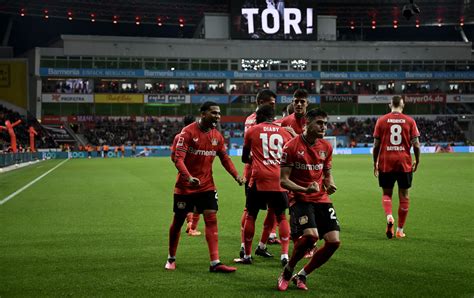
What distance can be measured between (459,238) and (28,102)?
212 feet

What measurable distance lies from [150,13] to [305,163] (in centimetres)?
6888

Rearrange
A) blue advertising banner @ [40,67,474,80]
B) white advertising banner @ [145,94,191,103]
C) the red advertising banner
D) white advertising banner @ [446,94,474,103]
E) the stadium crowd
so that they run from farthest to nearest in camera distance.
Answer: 1. white advertising banner @ [446,94,474,103]
2. the red advertising banner
3. white advertising banner @ [145,94,191,103]
4. blue advertising banner @ [40,67,474,80]
5. the stadium crowd

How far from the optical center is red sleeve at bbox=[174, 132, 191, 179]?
791 cm

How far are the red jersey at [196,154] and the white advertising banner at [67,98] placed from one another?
64192 mm

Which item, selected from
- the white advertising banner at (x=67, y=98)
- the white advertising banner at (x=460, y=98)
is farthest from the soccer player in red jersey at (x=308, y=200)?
the white advertising banner at (x=460, y=98)

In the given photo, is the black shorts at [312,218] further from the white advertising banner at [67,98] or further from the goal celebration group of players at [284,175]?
the white advertising banner at [67,98]

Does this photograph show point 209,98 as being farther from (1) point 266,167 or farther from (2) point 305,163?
(2) point 305,163

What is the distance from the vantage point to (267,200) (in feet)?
28.0

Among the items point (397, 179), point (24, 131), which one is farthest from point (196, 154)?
point (24, 131)

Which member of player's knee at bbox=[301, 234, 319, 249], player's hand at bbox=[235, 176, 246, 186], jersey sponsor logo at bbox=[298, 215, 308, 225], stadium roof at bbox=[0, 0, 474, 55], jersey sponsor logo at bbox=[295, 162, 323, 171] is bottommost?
player's knee at bbox=[301, 234, 319, 249]

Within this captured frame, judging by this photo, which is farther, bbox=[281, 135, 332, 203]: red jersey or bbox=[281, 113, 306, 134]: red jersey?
bbox=[281, 113, 306, 134]: red jersey

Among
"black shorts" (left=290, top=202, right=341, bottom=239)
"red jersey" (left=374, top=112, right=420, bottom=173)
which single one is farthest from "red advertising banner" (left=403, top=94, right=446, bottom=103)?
"black shorts" (left=290, top=202, right=341, bottom=239)

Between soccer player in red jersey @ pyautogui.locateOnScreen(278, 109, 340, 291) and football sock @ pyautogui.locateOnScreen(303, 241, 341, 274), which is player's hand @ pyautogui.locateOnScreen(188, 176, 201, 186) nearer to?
soccer player in red jersey @ pyautogui.locateOnScreen(278, 109, 340, 291)

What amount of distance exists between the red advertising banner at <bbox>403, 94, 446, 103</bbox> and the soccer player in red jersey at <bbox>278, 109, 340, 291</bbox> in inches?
2833
